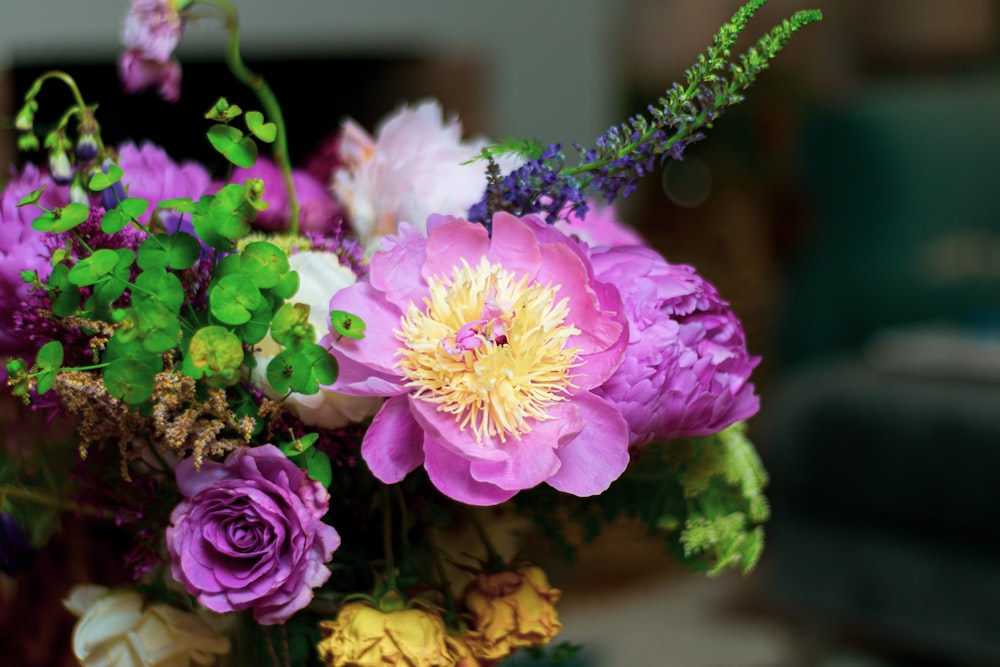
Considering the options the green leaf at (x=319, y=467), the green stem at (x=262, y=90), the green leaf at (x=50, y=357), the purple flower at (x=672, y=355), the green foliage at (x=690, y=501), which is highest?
the green stem at (x=262, y=90)

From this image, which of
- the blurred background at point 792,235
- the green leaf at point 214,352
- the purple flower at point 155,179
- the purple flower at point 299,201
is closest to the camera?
the green leaf at point 214,352

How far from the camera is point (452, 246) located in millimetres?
436

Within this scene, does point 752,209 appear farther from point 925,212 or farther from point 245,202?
point 245,202

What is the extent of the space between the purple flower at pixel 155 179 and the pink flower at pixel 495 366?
0.13 metres

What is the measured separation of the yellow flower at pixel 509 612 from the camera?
1.50 feet

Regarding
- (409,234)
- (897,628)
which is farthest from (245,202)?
(897,628)

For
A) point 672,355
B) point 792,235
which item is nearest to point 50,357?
point 672,355

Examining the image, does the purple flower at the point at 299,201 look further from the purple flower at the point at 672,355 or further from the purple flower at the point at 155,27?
the purple flower at the point at 672,355

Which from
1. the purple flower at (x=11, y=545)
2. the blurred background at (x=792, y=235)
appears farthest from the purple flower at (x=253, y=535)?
the blurred background at (x=792, y=235)

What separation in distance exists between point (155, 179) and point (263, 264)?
5.1 inches

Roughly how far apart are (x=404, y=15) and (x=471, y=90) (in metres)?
0.25

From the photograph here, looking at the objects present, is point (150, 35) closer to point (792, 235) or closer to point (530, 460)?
point (530, 460)

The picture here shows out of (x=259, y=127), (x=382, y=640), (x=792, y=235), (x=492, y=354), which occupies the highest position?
(x=792, y=235)

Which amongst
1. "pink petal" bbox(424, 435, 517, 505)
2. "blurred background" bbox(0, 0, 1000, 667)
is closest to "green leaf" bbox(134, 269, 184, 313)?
"pink petal" bbox(424, 435, 517, 505)
